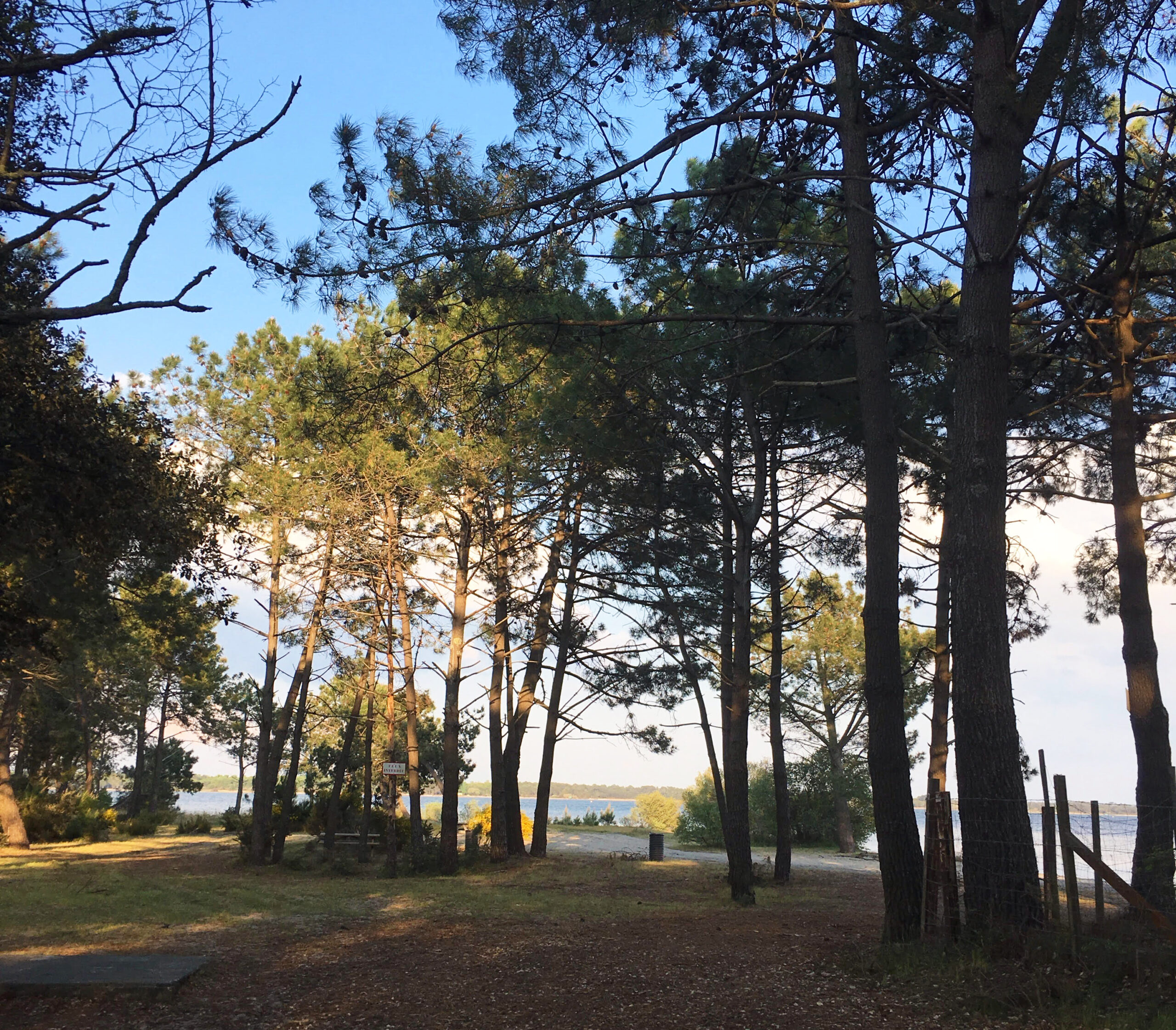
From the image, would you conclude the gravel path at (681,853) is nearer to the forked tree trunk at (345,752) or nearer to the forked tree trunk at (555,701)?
the forked tree trunk at (555,701)

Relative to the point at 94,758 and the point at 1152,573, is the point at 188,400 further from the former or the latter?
the point at 94,758

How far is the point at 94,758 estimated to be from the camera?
3525 cm

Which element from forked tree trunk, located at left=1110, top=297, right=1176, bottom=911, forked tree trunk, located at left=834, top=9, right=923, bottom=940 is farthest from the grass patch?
forked tree trunk, located at left=1110, top=297, right=1176, bottom=911

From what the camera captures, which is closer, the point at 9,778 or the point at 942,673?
the point at 942,673

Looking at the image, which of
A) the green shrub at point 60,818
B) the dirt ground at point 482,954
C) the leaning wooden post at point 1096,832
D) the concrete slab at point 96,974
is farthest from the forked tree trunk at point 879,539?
the green shrub at point 60,818

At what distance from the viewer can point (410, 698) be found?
17281mm

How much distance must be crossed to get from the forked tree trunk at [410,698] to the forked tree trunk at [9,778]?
751 cm

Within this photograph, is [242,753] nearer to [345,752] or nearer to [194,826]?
[194,826]

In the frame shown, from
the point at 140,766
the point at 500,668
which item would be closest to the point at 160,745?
the point at 140,766

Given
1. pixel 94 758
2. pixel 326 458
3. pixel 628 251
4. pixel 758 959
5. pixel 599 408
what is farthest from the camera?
pixel 94 758

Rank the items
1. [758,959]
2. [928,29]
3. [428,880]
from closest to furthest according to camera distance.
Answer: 1. [758,959]
2. [928,29]
3. [428,880]

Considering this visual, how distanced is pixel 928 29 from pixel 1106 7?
1.33 metres

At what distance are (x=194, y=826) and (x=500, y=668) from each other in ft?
49.7

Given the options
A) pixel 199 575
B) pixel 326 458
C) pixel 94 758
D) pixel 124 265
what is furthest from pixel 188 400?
pixel 94 758
